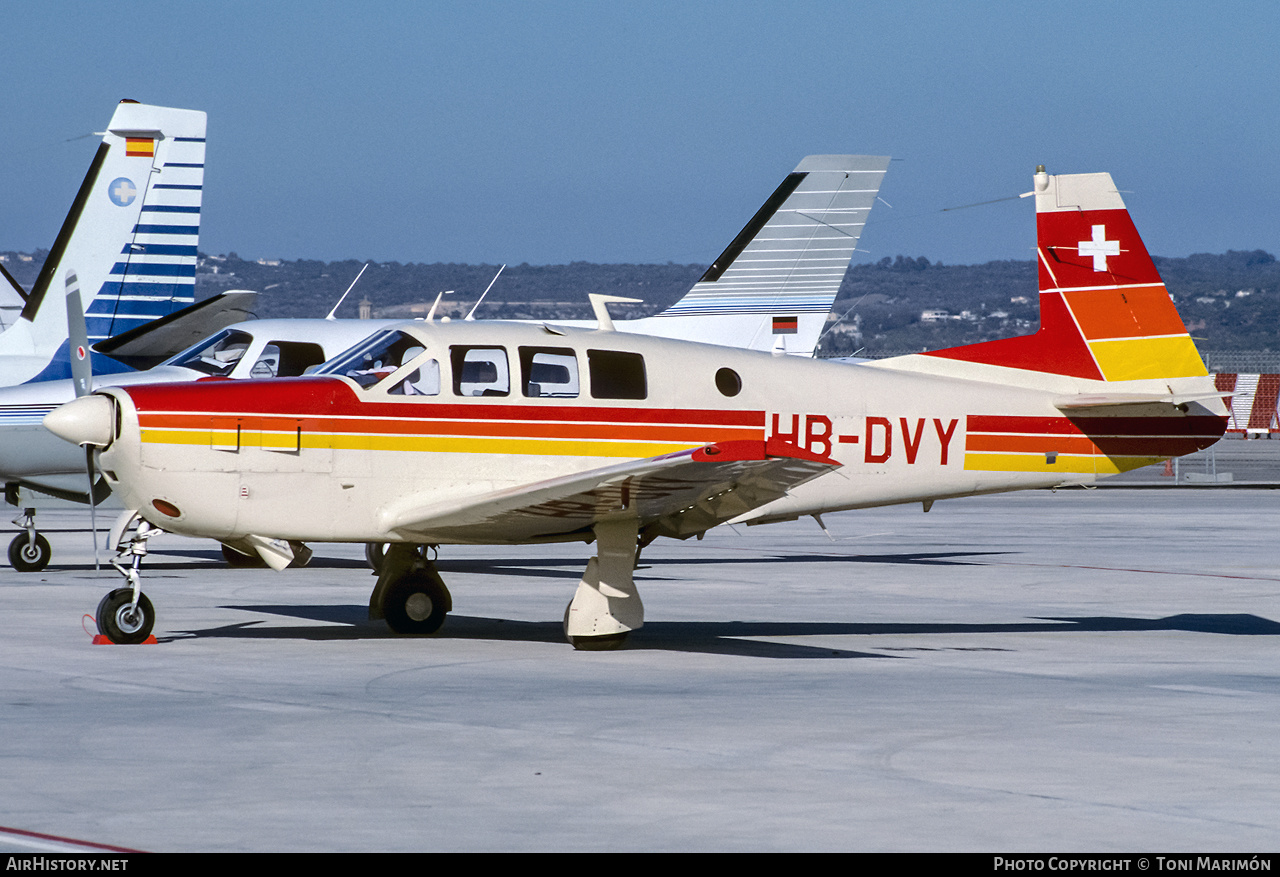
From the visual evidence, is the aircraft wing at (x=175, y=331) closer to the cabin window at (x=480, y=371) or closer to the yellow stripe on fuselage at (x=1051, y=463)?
the cabin window at (x=480, y=371)

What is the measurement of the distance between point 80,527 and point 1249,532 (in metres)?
17.0

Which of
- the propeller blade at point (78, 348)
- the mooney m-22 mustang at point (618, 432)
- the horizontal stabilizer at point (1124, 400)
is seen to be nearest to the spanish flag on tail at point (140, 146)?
the propeller blade at point (78, 348)

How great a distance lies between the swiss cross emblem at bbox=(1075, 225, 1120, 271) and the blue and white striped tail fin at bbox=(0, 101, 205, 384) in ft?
40.1

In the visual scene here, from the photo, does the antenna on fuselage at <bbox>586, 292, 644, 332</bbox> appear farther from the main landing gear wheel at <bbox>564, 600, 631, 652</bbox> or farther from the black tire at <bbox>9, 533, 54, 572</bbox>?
the black tire at <bbox>9, 533, 54, 572</bbox>

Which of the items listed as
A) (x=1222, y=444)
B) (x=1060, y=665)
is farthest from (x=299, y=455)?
(x=1222, y=444)

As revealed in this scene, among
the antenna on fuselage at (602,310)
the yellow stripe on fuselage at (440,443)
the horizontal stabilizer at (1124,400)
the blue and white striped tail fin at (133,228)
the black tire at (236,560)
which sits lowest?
the black tire at (236,560)

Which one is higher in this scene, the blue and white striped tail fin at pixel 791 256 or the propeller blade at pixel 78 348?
the blue and white striped tail fin at pixel 791 256

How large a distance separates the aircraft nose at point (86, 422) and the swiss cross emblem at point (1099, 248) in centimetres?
736

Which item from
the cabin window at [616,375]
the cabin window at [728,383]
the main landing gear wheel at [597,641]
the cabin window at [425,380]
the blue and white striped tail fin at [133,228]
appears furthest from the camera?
the blue and white striped tail fin at [133,228]

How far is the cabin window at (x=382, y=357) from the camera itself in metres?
10.5

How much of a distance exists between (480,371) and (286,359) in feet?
22.2

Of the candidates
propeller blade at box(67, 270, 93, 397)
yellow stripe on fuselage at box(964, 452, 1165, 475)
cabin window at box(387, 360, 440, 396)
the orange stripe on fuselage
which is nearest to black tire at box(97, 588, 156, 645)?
the orange stripe on fuselage

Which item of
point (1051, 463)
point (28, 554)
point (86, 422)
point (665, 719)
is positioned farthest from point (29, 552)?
point (665, 719)

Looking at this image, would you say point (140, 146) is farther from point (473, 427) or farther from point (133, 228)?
point (473, 427)
